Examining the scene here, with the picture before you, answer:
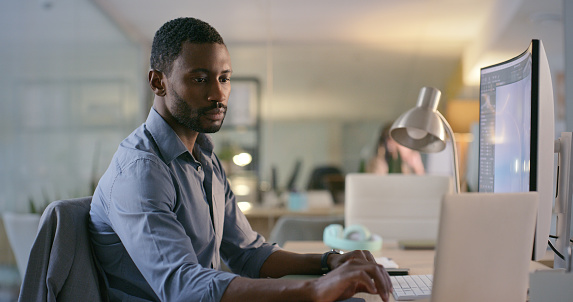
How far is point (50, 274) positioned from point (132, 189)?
285 mm

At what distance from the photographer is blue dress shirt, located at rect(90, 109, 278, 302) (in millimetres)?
1008

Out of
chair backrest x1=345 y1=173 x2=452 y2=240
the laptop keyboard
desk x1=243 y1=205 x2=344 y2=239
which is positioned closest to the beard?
the laptop keyboard

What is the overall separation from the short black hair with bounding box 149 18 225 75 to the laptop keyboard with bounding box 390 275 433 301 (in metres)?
0.74

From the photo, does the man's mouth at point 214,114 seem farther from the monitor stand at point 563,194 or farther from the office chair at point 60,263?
the monitor stand at point 563,194

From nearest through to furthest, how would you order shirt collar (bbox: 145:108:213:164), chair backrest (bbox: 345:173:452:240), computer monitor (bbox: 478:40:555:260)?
computer monitor (bbox: 478:40:555:260), shirt collar (bbox: 145:108:213:164), chair backrest (bbox: 345:173:452:240)

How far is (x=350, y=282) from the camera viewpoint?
3.03 feet

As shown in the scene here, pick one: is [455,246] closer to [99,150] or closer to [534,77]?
[534,77]

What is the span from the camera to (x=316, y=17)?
4.14 m

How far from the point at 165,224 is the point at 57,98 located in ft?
9.69

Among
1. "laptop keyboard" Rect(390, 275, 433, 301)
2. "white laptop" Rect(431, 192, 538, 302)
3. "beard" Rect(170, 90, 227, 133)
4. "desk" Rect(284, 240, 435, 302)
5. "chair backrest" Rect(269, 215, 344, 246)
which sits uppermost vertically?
"beard" Rect(170, 90, 227, 133)

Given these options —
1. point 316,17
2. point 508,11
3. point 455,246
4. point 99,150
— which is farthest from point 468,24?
point 455,246

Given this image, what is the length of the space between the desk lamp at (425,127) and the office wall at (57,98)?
271cm

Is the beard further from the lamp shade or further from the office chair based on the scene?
the lamp shade

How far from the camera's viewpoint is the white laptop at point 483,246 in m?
0.83
